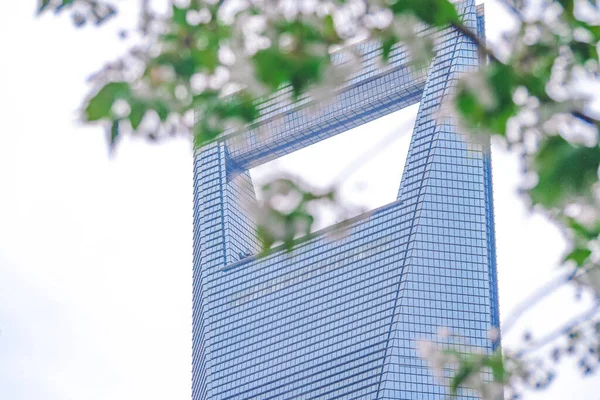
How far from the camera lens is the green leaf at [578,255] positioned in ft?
17.7

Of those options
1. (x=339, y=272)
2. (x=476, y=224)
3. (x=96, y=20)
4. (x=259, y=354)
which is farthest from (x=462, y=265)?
(x=96, y=20)

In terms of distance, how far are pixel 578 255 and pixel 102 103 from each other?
2335 mm

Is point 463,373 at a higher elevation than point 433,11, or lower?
lower

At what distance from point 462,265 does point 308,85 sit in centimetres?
11413

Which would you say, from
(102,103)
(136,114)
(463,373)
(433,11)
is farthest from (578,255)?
(102,103)

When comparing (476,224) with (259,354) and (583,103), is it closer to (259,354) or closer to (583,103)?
(259,354)

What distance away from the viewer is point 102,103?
5.45 m

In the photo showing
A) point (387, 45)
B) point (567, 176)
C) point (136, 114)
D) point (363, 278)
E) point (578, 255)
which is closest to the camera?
point (567, 176)

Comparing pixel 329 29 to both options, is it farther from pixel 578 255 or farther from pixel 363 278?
pixel 363 278

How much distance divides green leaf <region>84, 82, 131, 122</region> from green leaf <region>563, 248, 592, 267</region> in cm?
223

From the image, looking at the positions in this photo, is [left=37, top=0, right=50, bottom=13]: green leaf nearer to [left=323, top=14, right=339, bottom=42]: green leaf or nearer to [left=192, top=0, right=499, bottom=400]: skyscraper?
[left=323, top=14, right=339, bottom=42]: green leaf

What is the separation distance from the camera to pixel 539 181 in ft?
16.2

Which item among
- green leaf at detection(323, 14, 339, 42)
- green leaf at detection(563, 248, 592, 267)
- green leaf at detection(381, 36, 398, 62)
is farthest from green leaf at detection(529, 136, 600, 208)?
green leaf at detection(323, 14, 339, 42)

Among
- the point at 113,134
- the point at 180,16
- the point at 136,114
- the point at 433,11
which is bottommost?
the point at 113,134
